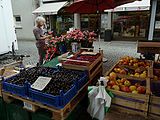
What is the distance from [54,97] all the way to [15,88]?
61 cm

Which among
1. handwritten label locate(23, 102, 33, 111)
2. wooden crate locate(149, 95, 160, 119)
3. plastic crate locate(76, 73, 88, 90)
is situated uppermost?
plastic crate locate(76, 73, 88, 90)

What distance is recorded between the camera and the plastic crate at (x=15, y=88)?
6.29 ft

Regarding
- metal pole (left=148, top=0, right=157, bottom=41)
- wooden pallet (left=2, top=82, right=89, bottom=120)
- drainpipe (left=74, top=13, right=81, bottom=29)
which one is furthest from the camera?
drainpipe (left=74, top=13, right=81, bottom=29)

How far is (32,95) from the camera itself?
188 cm

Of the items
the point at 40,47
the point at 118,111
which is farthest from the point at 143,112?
the point at 40,47

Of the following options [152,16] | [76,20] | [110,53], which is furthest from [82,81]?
[76,20]

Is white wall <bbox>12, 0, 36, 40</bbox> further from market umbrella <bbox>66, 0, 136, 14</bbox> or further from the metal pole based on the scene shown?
market umbrella <bbox>66, 0, 136, 14</bbox>

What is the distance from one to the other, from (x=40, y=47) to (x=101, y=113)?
325 centimetres

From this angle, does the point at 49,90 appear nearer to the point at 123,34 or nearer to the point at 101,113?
the point at 101,113

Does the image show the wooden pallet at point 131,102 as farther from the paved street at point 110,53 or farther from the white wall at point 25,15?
the white wall at point 25,15

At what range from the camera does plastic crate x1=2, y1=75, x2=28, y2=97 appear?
1.92 meters

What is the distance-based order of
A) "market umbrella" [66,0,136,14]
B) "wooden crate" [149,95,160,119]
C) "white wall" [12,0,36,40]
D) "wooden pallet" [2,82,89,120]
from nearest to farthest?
"wooden crate" [149,95,160,119], "wooden pallet" [2,82,89,120], "market umbrella" [66,0,136,14], "white wall" [12,0,36,40]

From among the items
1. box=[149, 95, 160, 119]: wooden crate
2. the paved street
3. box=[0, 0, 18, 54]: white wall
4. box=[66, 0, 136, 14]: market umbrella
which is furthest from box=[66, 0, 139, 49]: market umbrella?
box=[0, 0, 18, 54]: white wall

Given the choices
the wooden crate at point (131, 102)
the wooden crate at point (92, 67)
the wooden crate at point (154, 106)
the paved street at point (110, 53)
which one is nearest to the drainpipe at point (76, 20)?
the paved street at point (110, 53)
